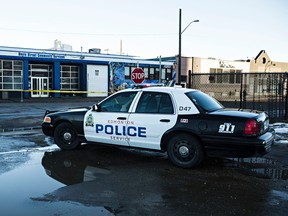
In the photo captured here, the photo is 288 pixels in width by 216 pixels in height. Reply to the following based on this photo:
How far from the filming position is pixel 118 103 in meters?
7.31

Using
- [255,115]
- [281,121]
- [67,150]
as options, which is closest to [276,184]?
[255,115]

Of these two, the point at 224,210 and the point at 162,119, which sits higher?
the point at 162,119

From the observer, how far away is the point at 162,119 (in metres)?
6.68

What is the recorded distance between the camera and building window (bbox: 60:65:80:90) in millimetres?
38562

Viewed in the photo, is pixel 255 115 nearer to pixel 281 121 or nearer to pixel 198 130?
pixel 198 130

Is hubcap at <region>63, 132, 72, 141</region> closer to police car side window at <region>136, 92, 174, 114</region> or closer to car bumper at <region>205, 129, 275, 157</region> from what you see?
police car side window at <region>136, 92, 174, 114</region>

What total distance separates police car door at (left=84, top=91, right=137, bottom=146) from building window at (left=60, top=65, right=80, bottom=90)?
105 feet

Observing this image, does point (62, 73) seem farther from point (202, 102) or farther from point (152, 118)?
point (202, 102)

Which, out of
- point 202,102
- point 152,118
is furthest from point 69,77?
point 202,102

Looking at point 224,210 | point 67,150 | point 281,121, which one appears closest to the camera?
point 224,210

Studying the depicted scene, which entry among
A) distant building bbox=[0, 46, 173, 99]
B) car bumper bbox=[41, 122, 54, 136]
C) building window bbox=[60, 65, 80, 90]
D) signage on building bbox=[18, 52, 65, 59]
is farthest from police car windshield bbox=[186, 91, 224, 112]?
building window bbox=[60, 65, 80, 90]

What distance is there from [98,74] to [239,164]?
3470cm

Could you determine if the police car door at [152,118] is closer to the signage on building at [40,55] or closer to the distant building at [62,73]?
the distant building at [62,73]

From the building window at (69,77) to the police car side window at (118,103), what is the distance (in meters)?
32.3
